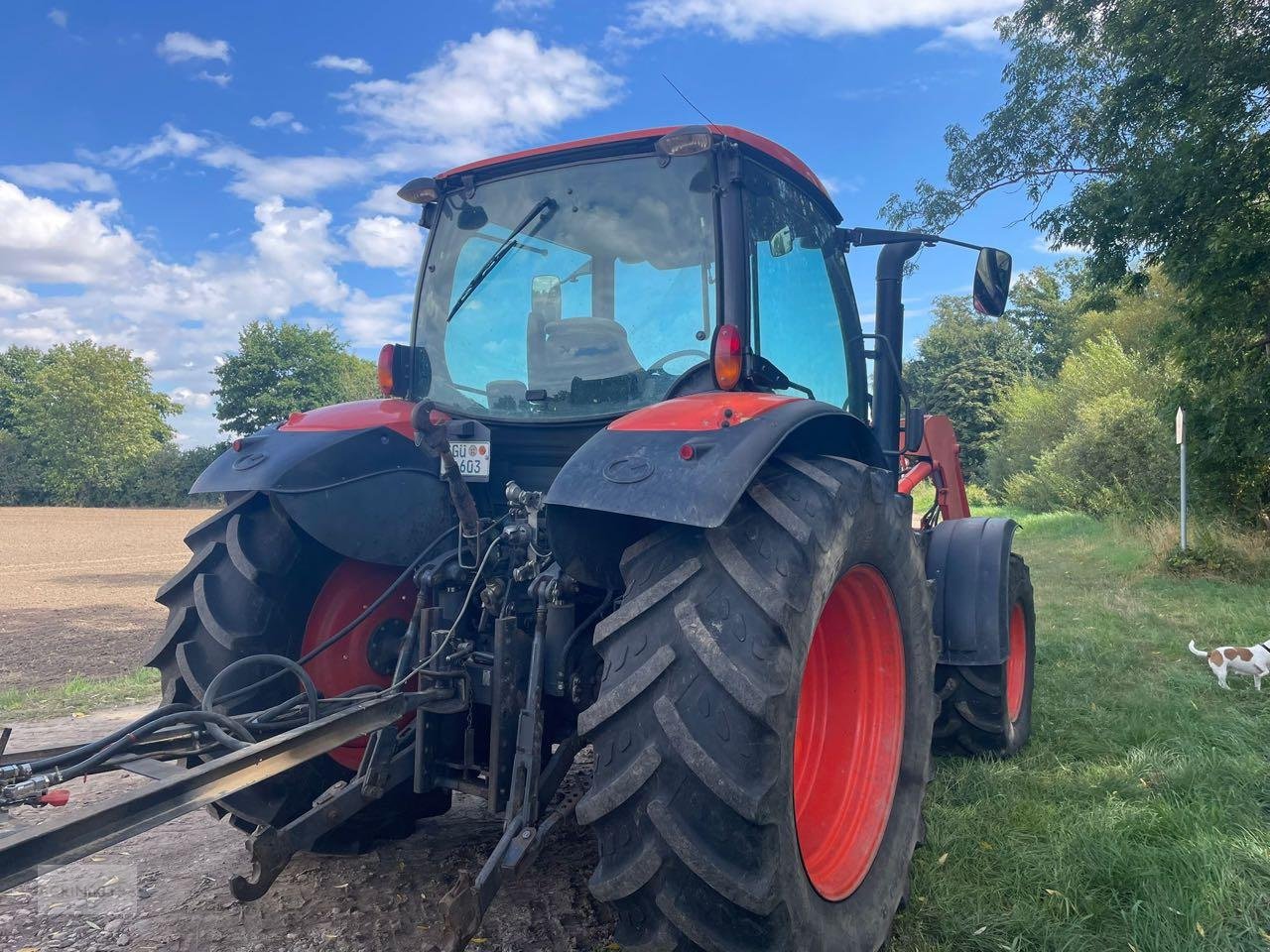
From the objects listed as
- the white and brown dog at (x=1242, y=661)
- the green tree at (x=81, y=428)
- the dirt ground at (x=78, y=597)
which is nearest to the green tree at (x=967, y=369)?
the dirt ground at (x=78, y=597)

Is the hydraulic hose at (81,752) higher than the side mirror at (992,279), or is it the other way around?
the side mirror at (992,279)

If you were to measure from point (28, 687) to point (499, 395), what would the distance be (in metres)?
5.30

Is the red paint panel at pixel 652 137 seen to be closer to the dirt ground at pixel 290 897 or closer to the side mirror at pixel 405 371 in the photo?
the side mirror at pixel 405 371

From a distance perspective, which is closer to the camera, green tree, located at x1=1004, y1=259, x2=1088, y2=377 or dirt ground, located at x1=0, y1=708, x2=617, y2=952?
dirt ground, located at x1=0, y1=708, x2=617, y2=952

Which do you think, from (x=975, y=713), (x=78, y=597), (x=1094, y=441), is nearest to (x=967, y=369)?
(x=1094, y=441)

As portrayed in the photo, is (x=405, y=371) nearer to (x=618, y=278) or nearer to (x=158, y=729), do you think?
(x=618, y=278)

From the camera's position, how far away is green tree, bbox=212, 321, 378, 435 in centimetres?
3975

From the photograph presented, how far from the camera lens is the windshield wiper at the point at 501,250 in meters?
2.92

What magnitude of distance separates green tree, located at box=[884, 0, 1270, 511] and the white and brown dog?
4.95 m

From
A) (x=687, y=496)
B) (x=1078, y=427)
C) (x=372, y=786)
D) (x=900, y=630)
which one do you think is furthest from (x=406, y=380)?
(x=1078, y=427)

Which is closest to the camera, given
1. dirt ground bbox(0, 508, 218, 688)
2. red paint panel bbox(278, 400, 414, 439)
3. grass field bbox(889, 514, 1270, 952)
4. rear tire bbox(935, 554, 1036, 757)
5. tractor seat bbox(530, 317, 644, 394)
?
grass field bbox(889, 514, 1270, 952)

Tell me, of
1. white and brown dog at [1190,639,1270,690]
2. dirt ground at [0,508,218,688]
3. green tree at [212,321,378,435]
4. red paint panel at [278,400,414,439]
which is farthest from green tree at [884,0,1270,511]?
green tree at [212,321,378,435]

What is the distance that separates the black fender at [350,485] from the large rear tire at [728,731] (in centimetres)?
102

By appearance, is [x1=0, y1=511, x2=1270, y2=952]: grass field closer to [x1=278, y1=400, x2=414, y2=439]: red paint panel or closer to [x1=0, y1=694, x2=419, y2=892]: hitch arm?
[x1=0, y1=694, x2=419, y2=892]: hitch arm
